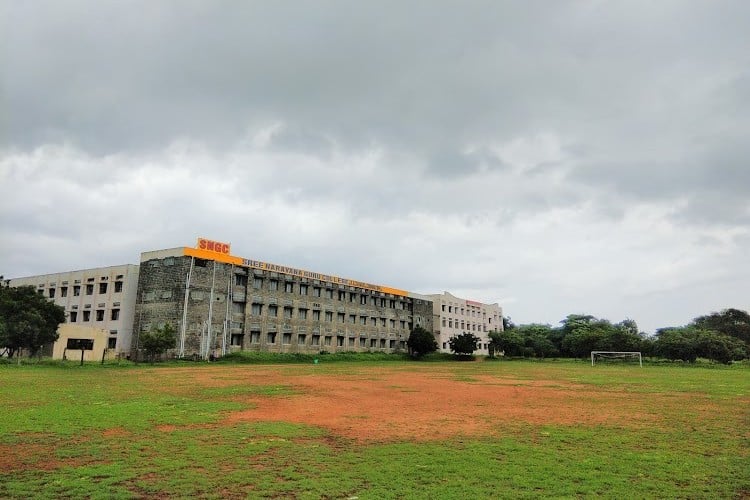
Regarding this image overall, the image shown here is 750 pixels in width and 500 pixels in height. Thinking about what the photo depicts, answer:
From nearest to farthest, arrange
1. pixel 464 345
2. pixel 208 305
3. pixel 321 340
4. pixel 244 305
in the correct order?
pixel 208 305
pixel 244 305
pixel 321 340
pixel 464 345

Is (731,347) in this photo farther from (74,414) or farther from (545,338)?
(74,414)

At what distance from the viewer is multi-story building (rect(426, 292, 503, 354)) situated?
10731cm

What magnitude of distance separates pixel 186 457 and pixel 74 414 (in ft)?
27.1

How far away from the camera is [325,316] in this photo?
268 ft

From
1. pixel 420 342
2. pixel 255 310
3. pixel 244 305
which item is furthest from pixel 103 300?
pixel 420 342

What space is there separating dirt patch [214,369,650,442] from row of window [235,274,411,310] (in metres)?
44.7

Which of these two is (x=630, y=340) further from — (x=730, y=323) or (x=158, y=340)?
(x=158, y=340)

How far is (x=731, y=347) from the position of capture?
79812 mm

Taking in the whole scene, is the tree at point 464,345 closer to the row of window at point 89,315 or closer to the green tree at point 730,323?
the green tree at point 730,323

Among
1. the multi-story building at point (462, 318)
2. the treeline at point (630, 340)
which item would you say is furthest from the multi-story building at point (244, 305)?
the treeline at point (630, 340)

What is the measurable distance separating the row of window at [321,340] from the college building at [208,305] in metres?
0.15

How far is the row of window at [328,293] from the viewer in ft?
238

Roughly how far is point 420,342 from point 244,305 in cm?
3483

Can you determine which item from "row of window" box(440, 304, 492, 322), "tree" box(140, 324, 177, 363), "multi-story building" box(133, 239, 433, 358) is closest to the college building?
"multi-story building" box(133, 239, 433, 358)
